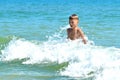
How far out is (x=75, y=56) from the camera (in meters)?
9.91

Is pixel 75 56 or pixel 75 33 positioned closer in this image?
pixel 75 56

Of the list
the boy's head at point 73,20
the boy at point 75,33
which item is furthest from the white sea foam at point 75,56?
the boy's head at point 73,20

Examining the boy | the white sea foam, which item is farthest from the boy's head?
the white sea foam

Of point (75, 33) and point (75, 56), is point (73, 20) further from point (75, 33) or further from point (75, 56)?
point (75, 56)

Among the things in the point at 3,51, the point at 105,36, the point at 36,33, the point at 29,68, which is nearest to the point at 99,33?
the point at 105,36

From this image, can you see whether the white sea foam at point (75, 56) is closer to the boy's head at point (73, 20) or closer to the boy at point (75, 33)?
the boy at point (75, 33)

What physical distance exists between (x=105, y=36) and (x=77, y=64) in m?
7.09

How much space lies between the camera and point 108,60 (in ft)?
29.9

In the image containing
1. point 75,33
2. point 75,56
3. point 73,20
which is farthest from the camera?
point 75,33

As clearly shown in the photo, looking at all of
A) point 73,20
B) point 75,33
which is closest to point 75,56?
point 75,33

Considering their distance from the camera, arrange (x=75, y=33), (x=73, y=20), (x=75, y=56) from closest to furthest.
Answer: (x=73, y=20)
(x=75, y=56)
(x=75, y=33)

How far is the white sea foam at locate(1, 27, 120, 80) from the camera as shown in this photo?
28.1 ft

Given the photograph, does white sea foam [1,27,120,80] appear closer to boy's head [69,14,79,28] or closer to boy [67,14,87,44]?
boy [67,14,87,44]

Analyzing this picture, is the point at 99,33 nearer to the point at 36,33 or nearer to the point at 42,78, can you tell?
the point at 36,33
